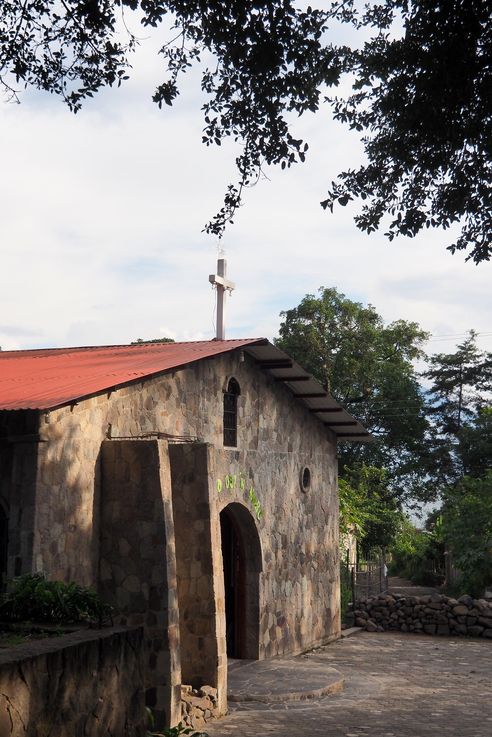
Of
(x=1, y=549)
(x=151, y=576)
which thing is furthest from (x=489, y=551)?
(x=1, y=549)

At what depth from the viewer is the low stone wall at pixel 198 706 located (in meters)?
10.4

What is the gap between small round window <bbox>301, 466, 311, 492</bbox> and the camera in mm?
17203

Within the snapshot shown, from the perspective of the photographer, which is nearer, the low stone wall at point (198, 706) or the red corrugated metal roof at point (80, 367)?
the red corrugated metal roof at point (80, 367)

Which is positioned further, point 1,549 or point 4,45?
point 1,549

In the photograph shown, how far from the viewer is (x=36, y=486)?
9.68m

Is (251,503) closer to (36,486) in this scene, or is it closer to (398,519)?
(36,486)

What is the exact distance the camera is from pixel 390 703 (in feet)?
38.6

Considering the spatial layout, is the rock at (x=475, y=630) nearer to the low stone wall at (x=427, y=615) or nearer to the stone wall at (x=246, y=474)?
the low stone wall at (x=427, y=615)

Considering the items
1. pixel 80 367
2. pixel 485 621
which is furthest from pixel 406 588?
pixel 80 367

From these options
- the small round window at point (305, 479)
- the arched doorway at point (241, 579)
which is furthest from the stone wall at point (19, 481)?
the small round window at point (305, 479)

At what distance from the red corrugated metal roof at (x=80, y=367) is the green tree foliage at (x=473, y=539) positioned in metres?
10.9

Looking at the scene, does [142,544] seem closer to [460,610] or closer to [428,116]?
[428,116]

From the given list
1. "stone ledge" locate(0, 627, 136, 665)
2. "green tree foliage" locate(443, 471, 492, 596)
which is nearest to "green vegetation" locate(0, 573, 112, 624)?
"stone ledge" locate(0, 627, 136, 665)

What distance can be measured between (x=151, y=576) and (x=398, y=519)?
2289 centimetres
